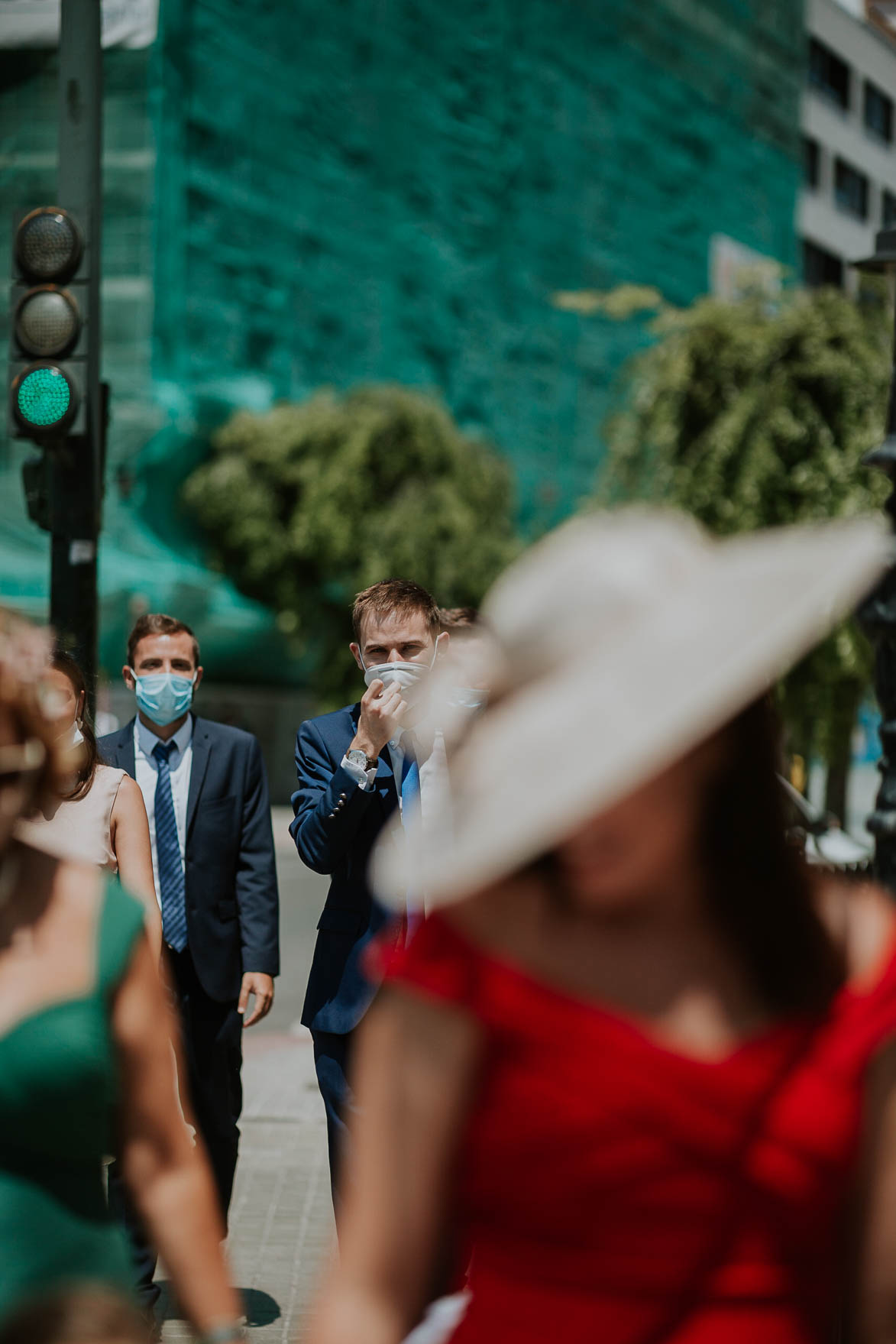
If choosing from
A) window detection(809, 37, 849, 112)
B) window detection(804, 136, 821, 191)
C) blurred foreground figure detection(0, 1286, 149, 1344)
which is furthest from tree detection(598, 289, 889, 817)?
window detection(809, 37, 849, 112)

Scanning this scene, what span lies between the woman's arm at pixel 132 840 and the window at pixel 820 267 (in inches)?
2026

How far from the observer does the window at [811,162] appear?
174 feet

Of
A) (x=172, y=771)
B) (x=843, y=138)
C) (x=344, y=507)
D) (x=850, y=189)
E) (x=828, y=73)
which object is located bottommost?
(x=344, y=507)

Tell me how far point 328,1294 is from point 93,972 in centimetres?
60

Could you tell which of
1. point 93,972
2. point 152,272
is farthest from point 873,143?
point 93,972

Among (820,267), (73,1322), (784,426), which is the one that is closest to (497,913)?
(73,1322)

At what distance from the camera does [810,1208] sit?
5.29 feet

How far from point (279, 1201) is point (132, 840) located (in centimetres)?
253

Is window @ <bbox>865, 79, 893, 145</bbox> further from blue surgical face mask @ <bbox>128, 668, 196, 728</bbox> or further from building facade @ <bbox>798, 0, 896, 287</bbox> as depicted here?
blue surgical face mask @ <bbox>128, 668, 196, 728</bbox>

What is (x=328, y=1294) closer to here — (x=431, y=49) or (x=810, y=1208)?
(x=810, y=1208)

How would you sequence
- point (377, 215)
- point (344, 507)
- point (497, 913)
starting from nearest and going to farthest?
1. point (497, 913)
2. point (344, 507)
3. point (377, 215)

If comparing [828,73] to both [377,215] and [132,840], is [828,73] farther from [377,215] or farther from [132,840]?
[132,840]

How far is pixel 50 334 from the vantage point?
23.3 ft

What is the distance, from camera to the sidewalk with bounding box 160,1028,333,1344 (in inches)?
198
